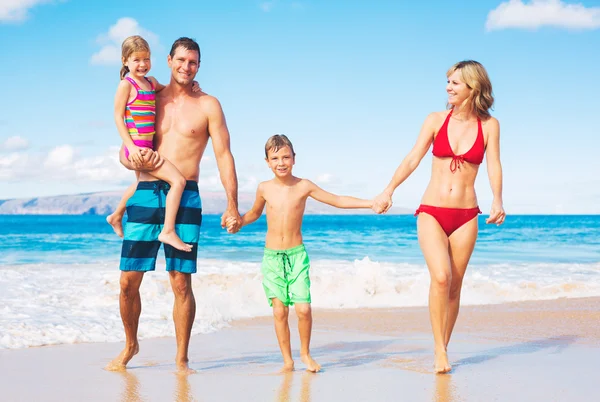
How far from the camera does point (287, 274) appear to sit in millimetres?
4848

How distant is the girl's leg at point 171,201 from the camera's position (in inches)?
177

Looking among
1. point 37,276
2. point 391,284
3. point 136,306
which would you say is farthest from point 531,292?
point 37,276

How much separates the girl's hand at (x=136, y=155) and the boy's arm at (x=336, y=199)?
4.11ft

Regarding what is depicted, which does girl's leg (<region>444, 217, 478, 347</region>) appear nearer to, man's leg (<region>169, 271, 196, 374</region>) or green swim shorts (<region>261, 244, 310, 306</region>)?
green swim shorts (<region>261, 244, 310, 306</region>)

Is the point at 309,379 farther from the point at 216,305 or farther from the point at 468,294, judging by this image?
the point at 468,294

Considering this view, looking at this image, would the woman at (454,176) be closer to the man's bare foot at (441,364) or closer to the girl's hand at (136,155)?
the man's bare foot at (441,364)

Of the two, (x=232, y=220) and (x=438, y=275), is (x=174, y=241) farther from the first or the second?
(x=438, y=275)

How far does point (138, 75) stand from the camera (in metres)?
4.66

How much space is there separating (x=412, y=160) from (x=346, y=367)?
158cm

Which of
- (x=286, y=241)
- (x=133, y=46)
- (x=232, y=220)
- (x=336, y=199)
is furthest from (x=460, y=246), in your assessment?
(x=133, y=46)

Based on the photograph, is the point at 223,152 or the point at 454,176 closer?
the point at 454,176

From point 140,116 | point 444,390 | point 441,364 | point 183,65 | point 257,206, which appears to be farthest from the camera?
point 257,206

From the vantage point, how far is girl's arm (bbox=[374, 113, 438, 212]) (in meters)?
4.76

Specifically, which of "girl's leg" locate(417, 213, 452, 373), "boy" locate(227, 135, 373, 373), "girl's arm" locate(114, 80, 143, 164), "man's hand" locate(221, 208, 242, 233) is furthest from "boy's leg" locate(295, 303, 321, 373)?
"girl's arm" locate(114, 80, 143, 164)
